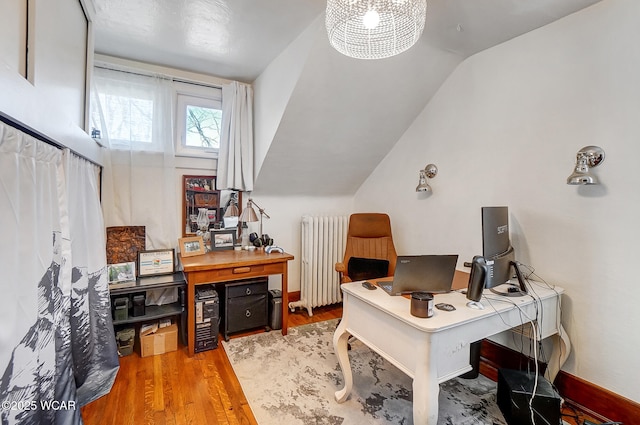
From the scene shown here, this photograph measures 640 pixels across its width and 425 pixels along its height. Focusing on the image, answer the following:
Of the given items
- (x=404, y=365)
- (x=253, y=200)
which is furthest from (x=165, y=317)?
(x=404, y=365)

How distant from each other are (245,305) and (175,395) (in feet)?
2.89

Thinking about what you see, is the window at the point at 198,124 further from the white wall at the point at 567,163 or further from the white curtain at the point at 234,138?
the white wall at the point at 567,163

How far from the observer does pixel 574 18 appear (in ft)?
5.69

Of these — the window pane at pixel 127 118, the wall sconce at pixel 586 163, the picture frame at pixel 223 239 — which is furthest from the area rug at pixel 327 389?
the window pane at pixel 127 118

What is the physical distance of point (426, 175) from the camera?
266cm

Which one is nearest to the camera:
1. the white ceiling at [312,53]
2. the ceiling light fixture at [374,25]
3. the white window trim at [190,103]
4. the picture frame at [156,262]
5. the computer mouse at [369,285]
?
the ceiling light fixture at [374,25]

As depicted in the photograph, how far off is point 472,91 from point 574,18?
0.69 metres

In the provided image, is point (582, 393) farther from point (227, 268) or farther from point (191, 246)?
point (191, 246)

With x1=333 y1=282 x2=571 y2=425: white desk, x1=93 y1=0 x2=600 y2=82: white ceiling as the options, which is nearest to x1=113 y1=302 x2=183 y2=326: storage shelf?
x1=333 y1=282 x2=571 y2=425: white desk

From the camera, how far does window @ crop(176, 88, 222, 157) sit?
2.78 m

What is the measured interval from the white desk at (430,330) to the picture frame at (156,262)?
180 centimetres

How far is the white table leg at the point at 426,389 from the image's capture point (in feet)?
3.94

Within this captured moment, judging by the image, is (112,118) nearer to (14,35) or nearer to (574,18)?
(14,35)

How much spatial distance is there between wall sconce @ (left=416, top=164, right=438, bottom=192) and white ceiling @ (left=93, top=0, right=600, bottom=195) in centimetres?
55
